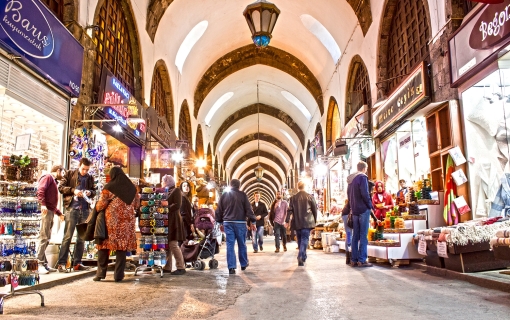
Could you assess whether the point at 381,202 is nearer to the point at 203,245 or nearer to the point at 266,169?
the point at 203,245

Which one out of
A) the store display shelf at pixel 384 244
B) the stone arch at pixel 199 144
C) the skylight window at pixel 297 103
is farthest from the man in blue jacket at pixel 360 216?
the skylight window at pixel 297 103

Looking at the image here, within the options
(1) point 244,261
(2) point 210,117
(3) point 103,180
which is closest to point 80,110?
(3) point 103,180

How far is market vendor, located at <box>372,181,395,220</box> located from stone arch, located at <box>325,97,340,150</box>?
29.1 ft

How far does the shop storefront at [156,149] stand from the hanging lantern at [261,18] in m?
5.27

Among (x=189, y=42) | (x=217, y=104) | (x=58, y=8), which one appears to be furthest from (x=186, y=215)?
(x=217, y=104)

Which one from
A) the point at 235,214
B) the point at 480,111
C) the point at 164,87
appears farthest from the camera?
the point at 164,87

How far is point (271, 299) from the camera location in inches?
161

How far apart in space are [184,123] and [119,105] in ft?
32.8

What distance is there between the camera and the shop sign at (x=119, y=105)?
9039 millimetres

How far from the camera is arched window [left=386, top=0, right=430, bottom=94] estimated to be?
367 inches

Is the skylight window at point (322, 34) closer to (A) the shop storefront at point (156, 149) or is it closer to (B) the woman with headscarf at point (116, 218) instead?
(A) the shop storefront at point (156, 149)

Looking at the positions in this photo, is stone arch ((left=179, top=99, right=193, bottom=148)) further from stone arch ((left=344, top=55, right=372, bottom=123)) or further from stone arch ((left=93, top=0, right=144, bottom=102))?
stone arch ((left=344, top=55, right=372, bottom=123))

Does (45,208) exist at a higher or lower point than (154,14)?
lower

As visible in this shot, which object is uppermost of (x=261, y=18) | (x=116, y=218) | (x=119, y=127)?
(x=261, y=18)
